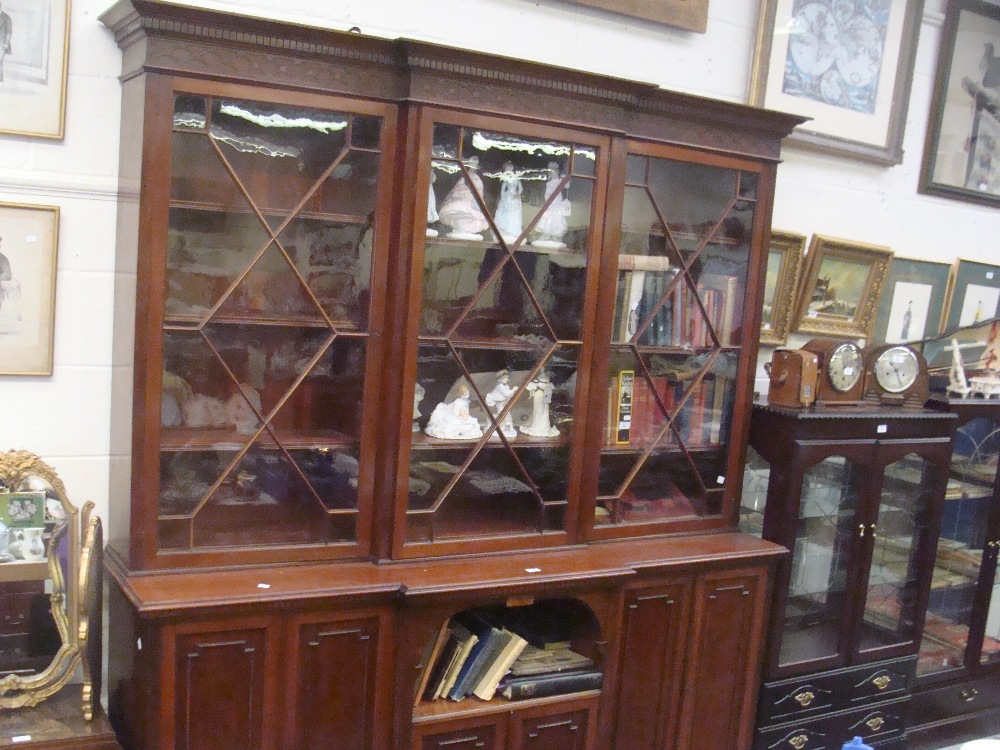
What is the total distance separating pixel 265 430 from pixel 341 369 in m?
0.24

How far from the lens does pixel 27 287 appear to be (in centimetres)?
219

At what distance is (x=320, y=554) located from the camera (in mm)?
2254

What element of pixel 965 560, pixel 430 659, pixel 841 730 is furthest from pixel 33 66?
pixel 965 560

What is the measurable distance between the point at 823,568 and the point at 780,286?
1.04 m

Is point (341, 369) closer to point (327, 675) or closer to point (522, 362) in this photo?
point (522, 362)

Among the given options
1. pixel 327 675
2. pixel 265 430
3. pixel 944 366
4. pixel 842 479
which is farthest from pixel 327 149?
pixel 944 366

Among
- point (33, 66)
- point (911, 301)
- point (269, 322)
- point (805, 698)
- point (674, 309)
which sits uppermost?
point (33, 66)

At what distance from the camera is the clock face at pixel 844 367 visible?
2.93 m

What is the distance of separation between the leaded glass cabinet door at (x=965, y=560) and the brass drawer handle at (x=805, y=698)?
70 cm

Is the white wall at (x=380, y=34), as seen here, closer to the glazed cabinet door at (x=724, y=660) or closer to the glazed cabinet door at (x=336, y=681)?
the glazed cabinet door at (x=336, y=681)

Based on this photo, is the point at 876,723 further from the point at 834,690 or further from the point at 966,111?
the point at 966,111

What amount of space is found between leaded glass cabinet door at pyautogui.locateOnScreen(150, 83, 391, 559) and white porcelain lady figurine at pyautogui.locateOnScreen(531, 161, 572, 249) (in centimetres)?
48

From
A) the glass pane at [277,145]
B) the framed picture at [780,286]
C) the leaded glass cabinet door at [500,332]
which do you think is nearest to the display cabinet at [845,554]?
the framed picture at [780,286]

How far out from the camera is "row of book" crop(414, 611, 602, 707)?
2.38 metres
